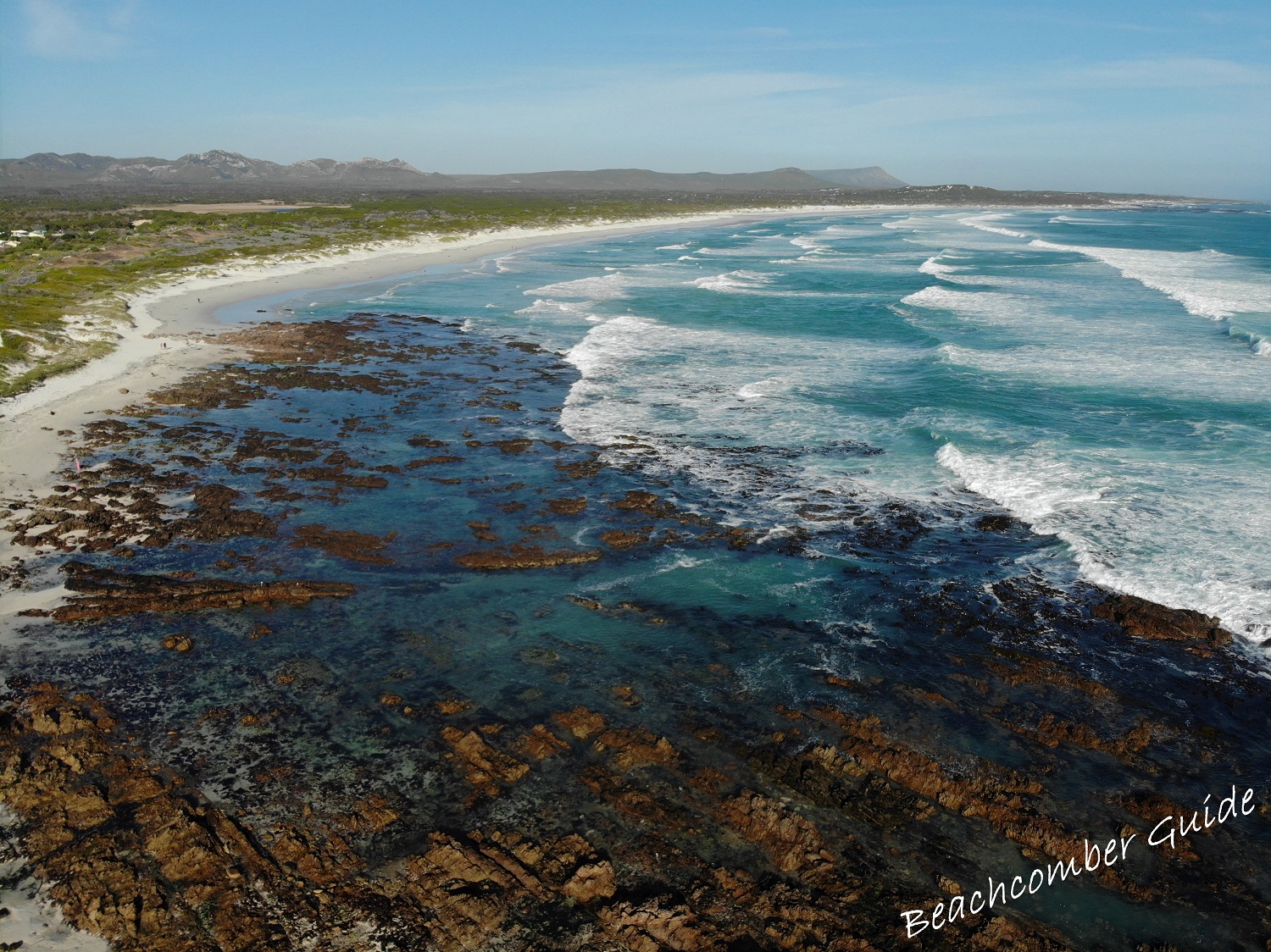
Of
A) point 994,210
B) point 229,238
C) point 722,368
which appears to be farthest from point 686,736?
point 994,210

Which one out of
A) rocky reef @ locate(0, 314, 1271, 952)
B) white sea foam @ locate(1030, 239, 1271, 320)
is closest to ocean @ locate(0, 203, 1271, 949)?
rocky reef @ locate(0, 314, 1271, 952)

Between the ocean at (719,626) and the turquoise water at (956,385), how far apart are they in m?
0.17

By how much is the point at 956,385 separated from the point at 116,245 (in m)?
53.4

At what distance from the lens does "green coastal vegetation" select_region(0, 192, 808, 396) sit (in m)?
26.7

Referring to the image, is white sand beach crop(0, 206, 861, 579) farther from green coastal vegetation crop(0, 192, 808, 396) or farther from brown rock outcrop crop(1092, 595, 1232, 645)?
brown rock outcrop crop(1092, 595, 1232, 645)

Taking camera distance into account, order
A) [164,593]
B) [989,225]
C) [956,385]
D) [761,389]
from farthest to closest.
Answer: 1. [989,225]
2. [761,389]
3. [956,385]
4. [164,593]

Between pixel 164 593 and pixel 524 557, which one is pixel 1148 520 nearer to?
pixel 524 557

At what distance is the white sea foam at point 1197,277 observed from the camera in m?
39.1

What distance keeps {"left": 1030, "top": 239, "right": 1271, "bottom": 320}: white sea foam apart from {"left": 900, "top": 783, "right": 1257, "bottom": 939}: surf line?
3509cm

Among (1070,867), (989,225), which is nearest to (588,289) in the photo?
(1070,867)

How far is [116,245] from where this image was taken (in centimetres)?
5269

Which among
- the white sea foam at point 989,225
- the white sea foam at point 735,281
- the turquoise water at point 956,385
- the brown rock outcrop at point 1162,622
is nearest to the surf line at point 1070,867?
the brown rock outcrop at point 1162,622

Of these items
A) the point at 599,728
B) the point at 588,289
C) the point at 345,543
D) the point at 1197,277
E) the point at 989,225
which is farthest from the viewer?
the point at 989,225

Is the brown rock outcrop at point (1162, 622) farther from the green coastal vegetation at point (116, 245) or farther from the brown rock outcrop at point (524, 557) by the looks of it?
the green coastal vegetation at point (116, 245)
